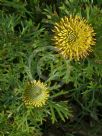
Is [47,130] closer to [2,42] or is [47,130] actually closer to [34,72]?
[34,72]

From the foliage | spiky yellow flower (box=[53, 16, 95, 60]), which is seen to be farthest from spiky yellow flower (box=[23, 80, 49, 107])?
spiky yellow flower (box=[53, 16, 95, 60])

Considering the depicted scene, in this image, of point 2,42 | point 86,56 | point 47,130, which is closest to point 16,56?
point 2,42

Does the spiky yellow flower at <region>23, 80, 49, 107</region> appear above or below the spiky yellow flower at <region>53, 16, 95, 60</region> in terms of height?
below

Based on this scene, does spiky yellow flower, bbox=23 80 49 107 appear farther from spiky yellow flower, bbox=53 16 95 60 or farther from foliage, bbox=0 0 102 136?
spiky yellow flower, bbox=53 16 95 60

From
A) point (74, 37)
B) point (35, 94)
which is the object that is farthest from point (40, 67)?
point (74, 37)

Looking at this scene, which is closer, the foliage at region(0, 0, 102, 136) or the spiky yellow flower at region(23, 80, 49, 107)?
the spiky yellow flower at region(23, 80, 49, 107)

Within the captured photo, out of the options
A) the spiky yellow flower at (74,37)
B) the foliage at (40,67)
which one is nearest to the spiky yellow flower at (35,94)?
the foliage at (40,67)

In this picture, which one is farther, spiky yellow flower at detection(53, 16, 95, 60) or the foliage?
the foliage
